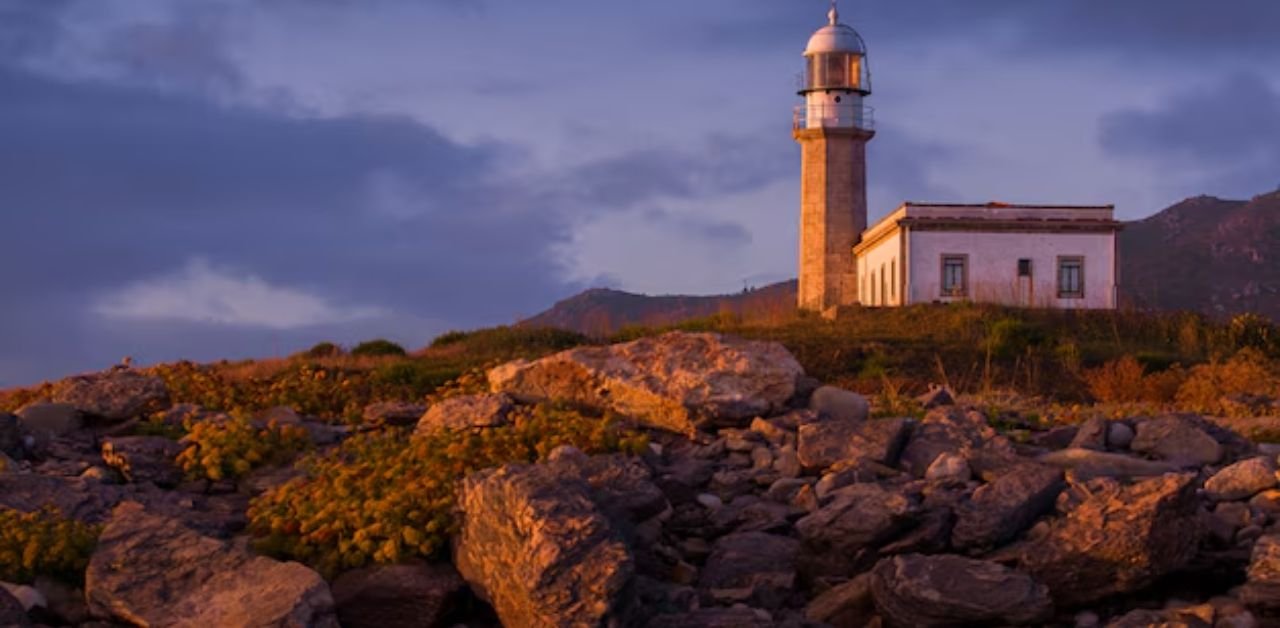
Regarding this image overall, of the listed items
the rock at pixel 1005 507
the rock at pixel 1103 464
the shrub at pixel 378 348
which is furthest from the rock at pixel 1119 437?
the shrub at pixel 378 348

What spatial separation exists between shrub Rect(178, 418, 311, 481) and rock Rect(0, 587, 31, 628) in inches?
99.4

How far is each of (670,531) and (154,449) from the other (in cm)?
400

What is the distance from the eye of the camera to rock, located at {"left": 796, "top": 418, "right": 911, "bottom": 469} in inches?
388

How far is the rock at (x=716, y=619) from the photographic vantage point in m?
7.68

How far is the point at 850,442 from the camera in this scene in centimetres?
997

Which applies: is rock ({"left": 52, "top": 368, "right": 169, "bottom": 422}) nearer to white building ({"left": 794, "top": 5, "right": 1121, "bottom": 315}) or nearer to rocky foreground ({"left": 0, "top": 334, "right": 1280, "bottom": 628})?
rocky foreground ({"left": 0, "top": 334, "right": 1280, "bottom": 628})

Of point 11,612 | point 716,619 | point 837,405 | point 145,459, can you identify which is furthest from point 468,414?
point 11,612

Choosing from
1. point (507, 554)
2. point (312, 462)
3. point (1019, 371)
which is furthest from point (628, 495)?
Result: point (1019, 371)

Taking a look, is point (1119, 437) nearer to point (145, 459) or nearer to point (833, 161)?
point (145, 459)

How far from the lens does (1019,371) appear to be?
28484 millimetres

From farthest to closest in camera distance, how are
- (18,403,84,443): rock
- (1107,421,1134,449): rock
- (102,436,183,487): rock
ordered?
(18,403,84,443): rock < (1107,421,1134,449): rock < (102,436,183,487): rock

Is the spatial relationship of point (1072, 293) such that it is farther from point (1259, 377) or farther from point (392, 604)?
point (392, 604)

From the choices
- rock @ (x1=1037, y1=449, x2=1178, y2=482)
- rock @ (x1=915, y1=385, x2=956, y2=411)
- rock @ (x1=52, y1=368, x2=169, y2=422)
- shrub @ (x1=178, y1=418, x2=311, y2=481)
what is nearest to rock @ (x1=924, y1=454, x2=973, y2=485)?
rock @ (x1=1037, y1=449, x2=1178, y2=482)

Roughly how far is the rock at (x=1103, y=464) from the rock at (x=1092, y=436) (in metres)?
0.31
